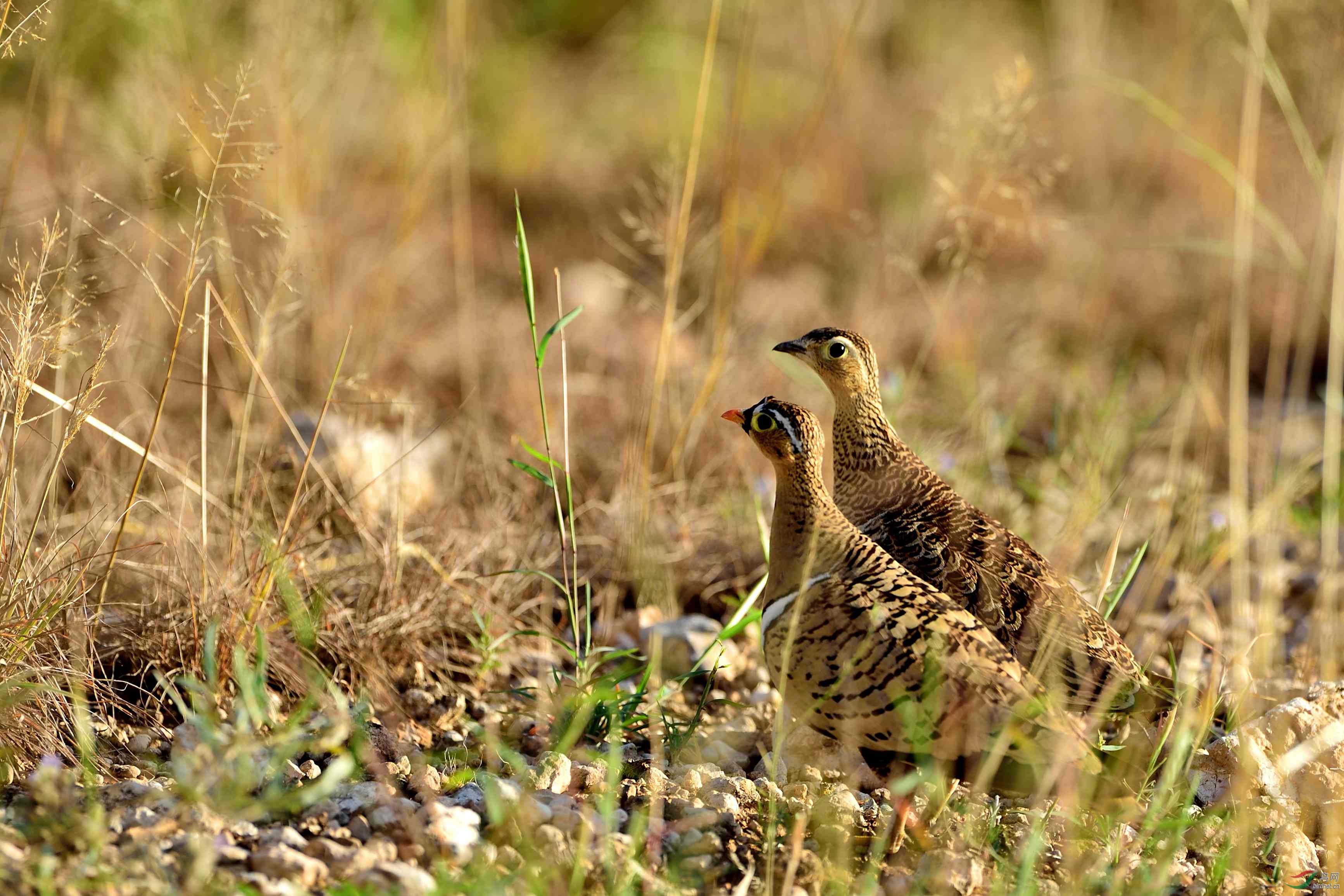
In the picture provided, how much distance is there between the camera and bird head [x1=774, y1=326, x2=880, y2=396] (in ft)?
11.7

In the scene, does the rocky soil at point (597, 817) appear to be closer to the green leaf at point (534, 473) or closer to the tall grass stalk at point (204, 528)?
the tall grass stalk at point (204, 528)

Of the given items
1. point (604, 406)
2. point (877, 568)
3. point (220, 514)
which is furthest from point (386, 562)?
point (604, 406)

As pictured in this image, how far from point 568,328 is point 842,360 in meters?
2.76

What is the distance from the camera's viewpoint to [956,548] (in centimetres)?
311

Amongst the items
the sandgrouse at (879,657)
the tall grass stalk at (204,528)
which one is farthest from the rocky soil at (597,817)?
the tall grass stalk at (204,528)

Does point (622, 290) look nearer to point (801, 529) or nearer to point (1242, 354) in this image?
point (1242, 354)

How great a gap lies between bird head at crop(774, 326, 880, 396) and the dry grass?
371 millimetres

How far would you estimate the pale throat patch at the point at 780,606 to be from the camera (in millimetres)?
2721

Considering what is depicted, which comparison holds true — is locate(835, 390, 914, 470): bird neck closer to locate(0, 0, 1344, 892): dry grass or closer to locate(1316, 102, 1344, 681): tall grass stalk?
locate(0, 0, 1344, 892): dry grass

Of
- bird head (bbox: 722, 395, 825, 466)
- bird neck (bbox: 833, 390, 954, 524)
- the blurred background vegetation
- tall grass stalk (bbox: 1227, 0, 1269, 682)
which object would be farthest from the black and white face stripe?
tall grass stalk (bbox: 1227, 0, 1269, 682)

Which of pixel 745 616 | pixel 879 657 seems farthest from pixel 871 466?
pixel 879 657

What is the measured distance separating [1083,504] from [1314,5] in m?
2.78

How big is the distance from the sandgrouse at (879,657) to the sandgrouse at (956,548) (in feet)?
0.72

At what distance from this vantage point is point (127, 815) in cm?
219
